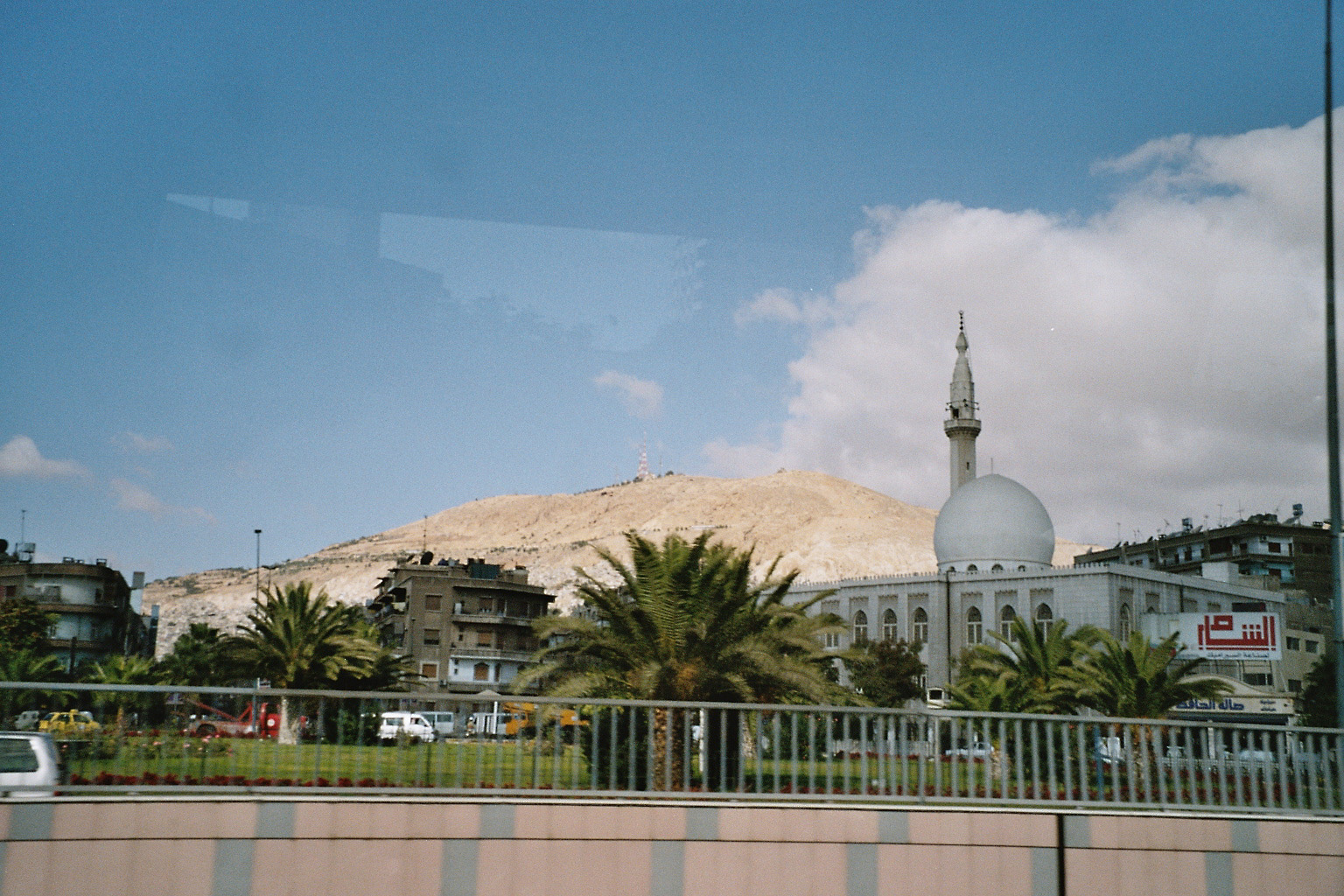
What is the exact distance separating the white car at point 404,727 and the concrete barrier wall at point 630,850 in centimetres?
53

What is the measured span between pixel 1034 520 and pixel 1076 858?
58.5m

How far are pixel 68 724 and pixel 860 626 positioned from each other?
210ft

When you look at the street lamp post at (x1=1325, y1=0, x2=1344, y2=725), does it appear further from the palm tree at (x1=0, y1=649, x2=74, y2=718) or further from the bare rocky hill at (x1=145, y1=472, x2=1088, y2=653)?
the bare rocky hill at (x1=145, y1=472, x2=1088, y2=653)

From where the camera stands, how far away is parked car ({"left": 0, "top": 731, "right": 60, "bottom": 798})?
9305mm

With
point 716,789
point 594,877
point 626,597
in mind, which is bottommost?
point 594,877

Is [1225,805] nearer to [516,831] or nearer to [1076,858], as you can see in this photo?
[1076,858]

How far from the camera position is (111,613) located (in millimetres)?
61000

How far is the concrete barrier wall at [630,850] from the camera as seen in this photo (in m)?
8.62

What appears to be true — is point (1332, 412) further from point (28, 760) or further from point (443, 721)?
point (28, 760)

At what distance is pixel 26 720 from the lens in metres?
9.31

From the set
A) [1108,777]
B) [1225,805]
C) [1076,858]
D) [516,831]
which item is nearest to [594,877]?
[516,831]

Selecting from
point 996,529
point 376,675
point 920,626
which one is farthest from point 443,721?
point 920,626

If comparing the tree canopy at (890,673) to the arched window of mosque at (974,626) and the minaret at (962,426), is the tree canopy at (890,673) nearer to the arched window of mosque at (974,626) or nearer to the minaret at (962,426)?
the arched window of mosque at (974,626)

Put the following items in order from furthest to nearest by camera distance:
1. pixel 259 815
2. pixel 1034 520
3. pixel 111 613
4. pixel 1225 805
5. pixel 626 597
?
pixel 1034 520, pixel 111 613, pixel 626 597, pixel 1225 805, pixel 259 815
